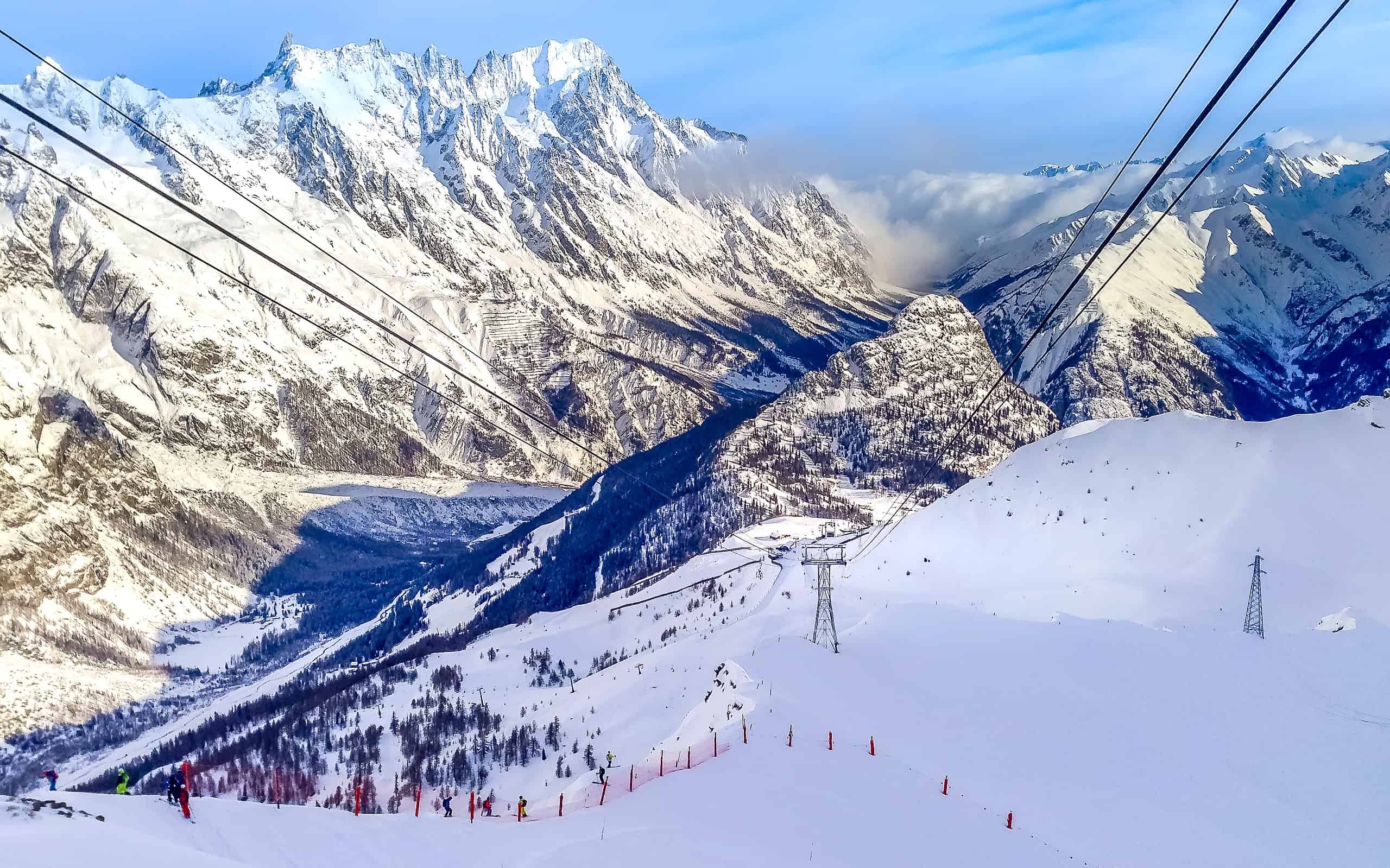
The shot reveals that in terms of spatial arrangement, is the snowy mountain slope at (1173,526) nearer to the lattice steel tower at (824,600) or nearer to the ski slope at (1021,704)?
the ski slope at (1021,704)

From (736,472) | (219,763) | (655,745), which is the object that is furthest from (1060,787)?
(736,472)

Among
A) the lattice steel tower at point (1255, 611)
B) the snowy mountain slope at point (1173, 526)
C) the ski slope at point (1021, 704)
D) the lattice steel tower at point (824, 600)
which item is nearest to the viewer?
the ski slope at point (1021, 704)

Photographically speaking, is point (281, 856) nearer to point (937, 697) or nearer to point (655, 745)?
point (655, 745)

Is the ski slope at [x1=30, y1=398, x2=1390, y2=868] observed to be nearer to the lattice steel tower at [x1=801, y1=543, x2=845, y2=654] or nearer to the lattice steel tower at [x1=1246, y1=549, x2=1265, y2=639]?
the lattice steel tower at [x1=1246, y1=549, x2=1265, y2=639]

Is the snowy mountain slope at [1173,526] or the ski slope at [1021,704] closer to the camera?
the ski slope at [1021,704]

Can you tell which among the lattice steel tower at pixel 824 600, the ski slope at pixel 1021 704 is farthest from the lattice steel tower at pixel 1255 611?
the lattice steel tower at pixel 824 600

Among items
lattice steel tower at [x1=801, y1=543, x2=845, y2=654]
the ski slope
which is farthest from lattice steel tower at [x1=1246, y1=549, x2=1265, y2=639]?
lattice steel tower at [x1=801, y1=543, x2=845, y2=654]

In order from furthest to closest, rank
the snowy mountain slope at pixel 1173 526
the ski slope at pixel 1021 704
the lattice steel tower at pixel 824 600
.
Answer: the snowy mountain slope at pixel 1173 526 < the lattice steel tower at pixel 824 600 < the ski slope at pixel 1021 704
